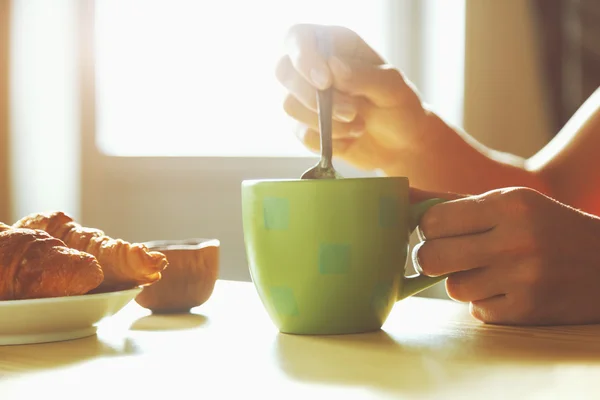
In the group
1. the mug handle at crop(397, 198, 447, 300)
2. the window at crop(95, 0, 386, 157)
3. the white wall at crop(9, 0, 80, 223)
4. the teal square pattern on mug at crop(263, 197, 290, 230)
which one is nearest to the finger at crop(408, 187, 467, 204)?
the mug handle at crop(397, 198, 447, 300)

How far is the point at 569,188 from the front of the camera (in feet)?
3.18

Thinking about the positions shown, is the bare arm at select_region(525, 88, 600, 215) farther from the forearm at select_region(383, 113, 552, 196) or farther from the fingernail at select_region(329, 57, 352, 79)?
the fingernail at select_region(329, 57, 352, 79)

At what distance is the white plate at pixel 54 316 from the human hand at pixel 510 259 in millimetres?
231

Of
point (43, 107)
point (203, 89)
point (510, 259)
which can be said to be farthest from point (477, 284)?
point (43, 107)

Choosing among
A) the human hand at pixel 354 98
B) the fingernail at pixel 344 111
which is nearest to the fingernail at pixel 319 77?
the human hand at pixel 354 98

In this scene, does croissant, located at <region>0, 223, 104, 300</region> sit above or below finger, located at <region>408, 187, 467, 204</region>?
below

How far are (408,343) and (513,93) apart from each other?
1.20 meters

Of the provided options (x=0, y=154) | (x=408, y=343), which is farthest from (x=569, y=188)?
(x=0, y=154)

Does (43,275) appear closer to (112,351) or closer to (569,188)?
(112,351)

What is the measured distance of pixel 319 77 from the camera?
71 cm

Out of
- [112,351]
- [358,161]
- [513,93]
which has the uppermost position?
[513,93]

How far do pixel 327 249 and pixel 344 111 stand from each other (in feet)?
1.15

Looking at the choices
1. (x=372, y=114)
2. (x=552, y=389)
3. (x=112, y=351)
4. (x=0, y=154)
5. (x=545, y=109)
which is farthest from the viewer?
(x=0, y=154)

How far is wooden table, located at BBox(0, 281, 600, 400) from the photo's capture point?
0.38m
